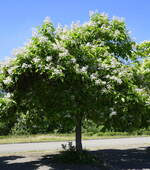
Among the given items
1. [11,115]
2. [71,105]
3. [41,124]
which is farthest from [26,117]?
[71,105]

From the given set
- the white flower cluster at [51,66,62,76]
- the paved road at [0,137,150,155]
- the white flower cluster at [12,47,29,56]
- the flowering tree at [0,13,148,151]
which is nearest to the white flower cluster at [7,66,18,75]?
the flowering tree at [0,13,148,151]

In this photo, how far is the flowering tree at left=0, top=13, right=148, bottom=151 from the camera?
30.5 ft

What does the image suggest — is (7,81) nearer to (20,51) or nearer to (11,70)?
(11,70)

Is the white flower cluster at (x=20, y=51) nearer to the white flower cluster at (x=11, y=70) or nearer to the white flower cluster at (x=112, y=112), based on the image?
the white flower cluster at (x=11, y=70)

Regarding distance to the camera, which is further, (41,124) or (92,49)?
(41,124)

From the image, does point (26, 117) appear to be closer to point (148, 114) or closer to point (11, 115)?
point (11, 115)

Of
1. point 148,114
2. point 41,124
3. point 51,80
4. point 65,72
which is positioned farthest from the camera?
point 41,124

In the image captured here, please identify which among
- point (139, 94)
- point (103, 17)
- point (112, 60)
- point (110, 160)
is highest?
point (103, 17)

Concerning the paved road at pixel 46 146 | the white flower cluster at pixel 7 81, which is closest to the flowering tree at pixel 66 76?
the white flower cluster at pixel 7 81

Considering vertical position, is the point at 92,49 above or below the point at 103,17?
below

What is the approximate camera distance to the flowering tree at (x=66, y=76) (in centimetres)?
929

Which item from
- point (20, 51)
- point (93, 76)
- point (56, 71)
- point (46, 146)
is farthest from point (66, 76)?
point (46, 146)

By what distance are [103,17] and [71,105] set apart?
15.9 ft

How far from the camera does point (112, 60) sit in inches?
393
